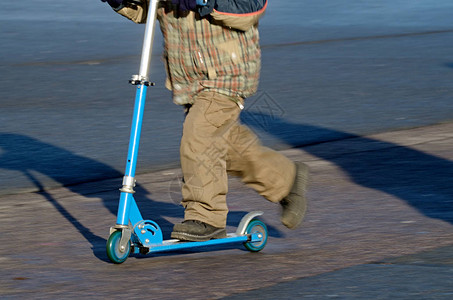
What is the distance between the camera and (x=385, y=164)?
7086 millimetres

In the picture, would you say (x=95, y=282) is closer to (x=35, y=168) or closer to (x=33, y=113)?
(x=35, y=168)

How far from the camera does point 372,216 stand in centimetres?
568

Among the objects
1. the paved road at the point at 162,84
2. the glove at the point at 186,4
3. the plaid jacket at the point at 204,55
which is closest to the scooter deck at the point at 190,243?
the plaid jacket at the point at 204,55

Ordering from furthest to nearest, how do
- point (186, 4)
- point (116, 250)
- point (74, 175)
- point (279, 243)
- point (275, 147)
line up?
point (275, 147)
point (74, 175)
point (279, 243)
point (116, 250)
point (186, 4)

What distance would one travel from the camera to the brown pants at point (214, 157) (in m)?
4.73

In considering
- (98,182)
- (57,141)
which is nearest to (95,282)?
(98,182)

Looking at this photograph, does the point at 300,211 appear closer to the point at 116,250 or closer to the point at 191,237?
the point at 191,237

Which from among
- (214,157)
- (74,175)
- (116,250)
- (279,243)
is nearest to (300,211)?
(279,243)

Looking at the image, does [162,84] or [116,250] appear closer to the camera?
[116,250]

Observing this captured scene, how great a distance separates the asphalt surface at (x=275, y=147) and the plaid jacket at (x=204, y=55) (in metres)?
0.80

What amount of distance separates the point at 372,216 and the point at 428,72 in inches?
234

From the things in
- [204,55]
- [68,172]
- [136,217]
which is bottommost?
[68,172]

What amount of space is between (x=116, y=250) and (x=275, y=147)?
3.27 meters

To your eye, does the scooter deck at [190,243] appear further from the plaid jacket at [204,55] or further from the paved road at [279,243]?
the plaid jacket at [204,55]
